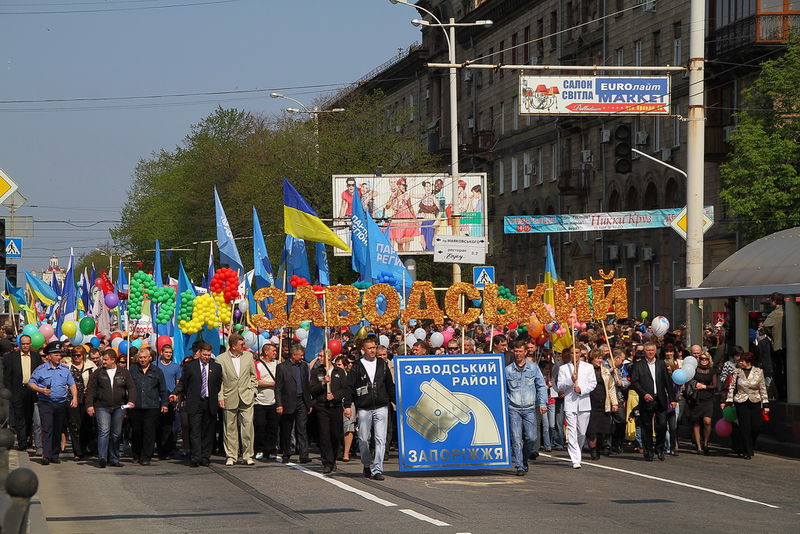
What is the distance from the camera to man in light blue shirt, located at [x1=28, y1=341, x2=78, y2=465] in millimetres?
18688

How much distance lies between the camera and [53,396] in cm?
1883

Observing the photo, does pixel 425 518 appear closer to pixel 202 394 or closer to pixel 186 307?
pixel 202 394

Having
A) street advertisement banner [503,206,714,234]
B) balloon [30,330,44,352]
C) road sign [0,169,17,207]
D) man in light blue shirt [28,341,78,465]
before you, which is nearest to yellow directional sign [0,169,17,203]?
road sign [0,169,17,207]

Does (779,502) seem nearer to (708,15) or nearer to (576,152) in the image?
(708,15)

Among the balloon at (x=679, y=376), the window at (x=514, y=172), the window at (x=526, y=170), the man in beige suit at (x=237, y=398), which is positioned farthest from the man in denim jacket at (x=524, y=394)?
the window at (x=514, y=172)

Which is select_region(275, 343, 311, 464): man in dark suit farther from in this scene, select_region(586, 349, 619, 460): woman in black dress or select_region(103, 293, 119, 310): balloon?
select_region(103, 293, 119, 310): balloon

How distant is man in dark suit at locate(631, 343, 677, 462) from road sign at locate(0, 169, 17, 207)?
8.50 meters

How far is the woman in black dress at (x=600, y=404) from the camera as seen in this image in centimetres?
1909

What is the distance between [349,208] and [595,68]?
90.0ft

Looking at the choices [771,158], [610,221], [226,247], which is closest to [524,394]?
[226,247]

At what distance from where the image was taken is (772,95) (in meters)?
31.9

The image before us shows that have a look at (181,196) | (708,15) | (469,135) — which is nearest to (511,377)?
(708,15)

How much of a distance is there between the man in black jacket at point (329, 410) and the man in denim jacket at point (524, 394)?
6.78ft

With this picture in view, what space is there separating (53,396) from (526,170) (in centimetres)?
4436
